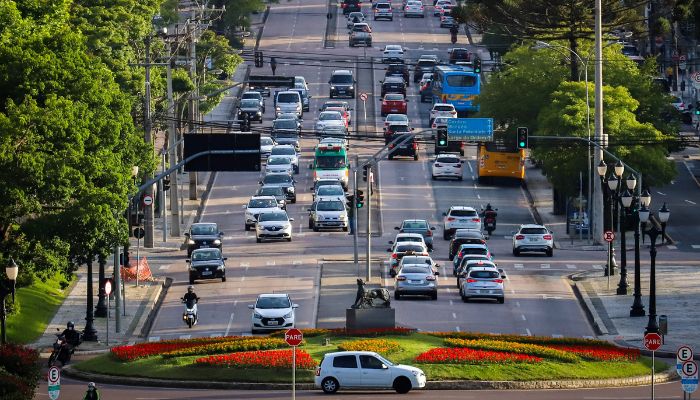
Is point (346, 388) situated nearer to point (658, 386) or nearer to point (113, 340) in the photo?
point (658, 386)

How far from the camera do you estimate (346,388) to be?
185 ft

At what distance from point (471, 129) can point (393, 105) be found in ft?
90.5

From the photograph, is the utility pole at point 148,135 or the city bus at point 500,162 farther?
the city bus at point 500,162

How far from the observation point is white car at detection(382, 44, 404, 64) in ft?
491

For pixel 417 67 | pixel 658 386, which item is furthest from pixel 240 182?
pixel 658 386

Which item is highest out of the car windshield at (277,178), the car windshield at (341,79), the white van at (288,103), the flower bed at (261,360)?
the car windshield at (341,79)

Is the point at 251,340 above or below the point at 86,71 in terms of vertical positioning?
below

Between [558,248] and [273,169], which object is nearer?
[558,248]

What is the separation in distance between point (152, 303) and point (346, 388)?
22.3 meters

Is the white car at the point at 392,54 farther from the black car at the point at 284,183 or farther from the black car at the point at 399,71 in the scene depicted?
the black car at the point at 284,183

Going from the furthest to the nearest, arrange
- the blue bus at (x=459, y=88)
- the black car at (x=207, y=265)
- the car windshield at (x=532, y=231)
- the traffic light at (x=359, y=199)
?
the blue bus at (x=459, y=88), the car windshield at (x=532, y=231), the traffic light at (x=359, y=199), the black car at (x=207, y=265)

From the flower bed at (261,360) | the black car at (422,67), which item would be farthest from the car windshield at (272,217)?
the black car at (422,67)

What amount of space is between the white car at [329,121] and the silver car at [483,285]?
43.7 metres

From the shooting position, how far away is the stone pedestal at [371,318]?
64.8 m
